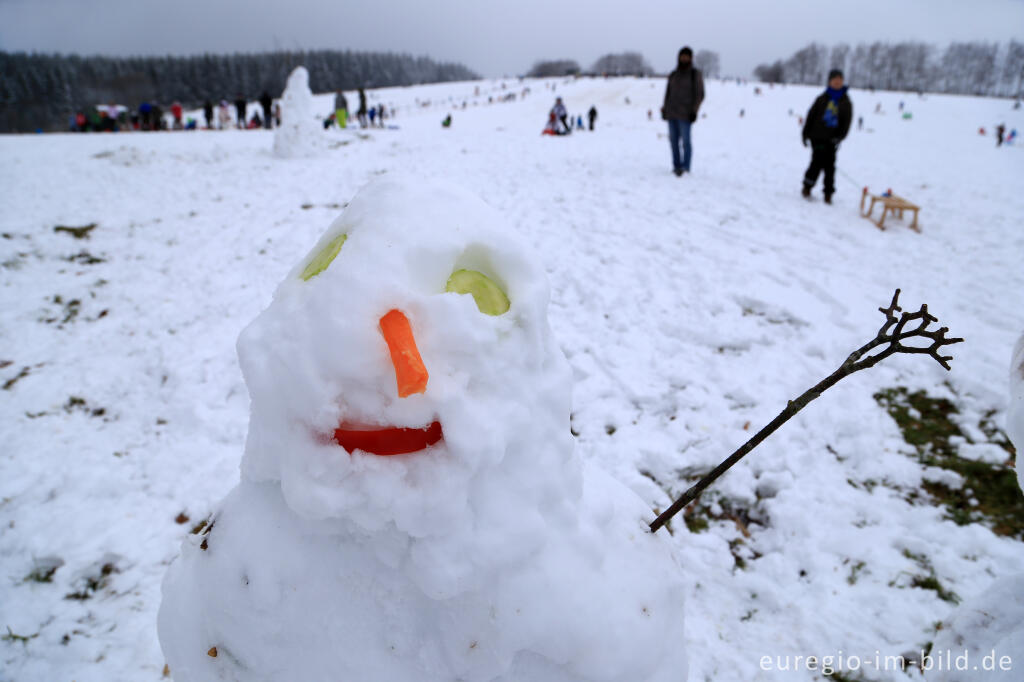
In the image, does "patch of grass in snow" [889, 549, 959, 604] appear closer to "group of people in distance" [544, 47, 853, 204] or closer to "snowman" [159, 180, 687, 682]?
"snowman" [159, 180, 687, 682]

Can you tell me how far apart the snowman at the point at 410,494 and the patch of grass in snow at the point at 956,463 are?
2488 mm

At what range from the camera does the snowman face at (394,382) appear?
1.01 metres

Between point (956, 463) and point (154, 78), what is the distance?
94.6 m

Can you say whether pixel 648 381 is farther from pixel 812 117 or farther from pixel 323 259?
pixel 812 117

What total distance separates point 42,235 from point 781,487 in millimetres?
8428

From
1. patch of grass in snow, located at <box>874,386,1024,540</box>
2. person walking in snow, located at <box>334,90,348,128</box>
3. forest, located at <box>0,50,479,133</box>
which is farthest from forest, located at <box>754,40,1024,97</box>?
patch of grass in snow, located at <box>874,386,1024,540</box>

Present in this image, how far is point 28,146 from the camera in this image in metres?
12.0

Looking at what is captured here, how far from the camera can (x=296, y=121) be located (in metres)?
10.8

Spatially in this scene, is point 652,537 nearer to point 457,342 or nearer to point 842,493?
point 457,342

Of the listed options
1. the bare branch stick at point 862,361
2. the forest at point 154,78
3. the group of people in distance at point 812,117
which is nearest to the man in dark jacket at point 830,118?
the group of people in distance at point 812,117

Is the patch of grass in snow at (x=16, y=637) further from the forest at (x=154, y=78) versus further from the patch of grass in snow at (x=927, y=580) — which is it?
the forest at (x=154, y=78)

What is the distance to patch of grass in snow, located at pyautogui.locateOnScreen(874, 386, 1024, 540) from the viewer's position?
106 inches

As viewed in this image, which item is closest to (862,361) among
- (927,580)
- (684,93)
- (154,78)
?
(927,580)

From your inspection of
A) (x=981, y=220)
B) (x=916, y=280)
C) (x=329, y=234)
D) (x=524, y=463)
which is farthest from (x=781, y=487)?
(x=981, y=220)
